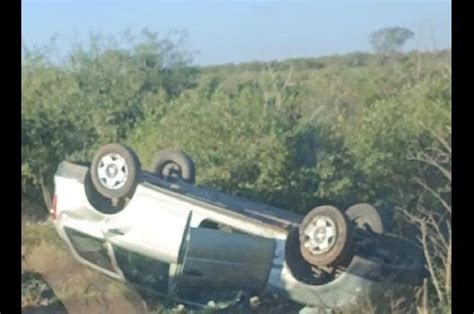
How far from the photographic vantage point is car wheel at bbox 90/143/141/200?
448 cm

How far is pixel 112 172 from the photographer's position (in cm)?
451

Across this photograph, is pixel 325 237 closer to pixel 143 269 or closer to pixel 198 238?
pixel 198 238

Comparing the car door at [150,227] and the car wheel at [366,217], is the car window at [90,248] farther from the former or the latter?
the car wheel at [366,217]

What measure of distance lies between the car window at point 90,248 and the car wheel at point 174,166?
358 millimetres

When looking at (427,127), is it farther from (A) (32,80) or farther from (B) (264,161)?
(A) (32,80)

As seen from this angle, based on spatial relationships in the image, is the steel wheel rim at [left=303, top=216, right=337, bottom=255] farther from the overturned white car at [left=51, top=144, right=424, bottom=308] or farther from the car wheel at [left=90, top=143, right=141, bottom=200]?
the car wheel at [left=90, top=143, right=141, bottom=200]

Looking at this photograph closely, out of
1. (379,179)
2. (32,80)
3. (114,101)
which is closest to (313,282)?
(379,179)

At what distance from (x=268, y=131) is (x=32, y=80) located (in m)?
0.92

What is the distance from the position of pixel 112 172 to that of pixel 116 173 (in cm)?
2

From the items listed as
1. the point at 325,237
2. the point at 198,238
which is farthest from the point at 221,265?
the point at 325,237

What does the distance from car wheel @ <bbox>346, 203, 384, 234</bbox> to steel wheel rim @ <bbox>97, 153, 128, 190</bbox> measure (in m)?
0.86

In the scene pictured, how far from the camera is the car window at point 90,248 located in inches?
178

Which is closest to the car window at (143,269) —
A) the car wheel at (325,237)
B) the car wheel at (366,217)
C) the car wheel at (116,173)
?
the car wheel at (116,173)
